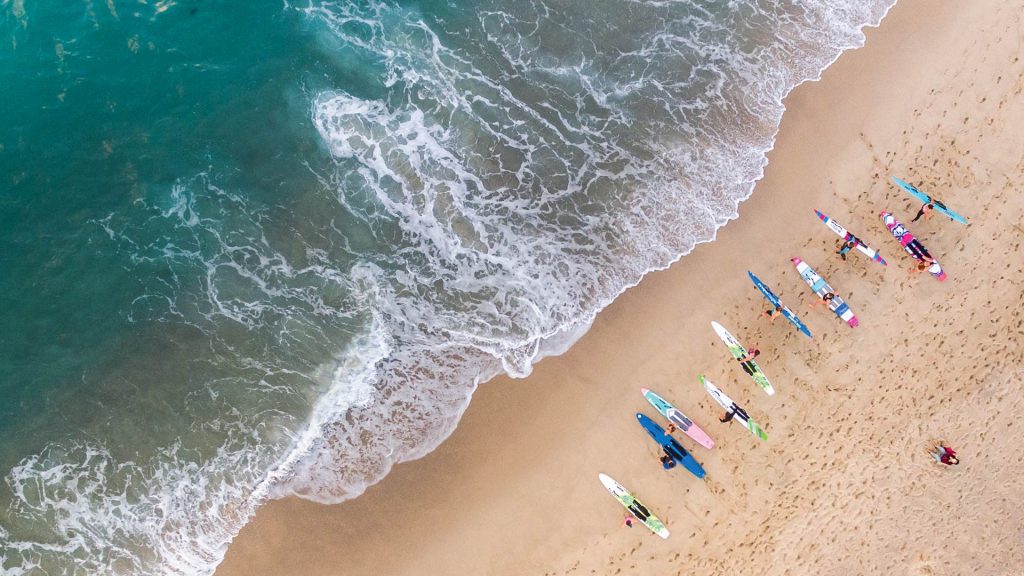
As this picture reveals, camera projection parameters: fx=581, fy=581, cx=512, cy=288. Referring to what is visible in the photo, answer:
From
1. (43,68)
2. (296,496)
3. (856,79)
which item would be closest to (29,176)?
(43,68)

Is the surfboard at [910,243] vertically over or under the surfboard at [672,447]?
over

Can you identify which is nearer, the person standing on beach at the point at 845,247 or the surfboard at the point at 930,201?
the person standing on beach at the point at 845,247

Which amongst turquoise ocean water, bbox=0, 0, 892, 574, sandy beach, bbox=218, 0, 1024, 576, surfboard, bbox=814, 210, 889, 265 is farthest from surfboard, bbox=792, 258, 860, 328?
turquoise ocean water, bbox=0, 0, 892, 574

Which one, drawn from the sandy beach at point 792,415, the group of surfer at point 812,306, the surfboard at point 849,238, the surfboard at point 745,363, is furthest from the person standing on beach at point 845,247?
the surfboard at point 745,363

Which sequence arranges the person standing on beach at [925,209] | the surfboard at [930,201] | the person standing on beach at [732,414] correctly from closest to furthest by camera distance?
1. the person standing on beach at [732,414]
2. the person standing on beach at [925,209]
3. the surfboard at [930,201]

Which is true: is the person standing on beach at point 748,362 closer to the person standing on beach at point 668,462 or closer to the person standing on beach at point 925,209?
the person standing on beach at point 668,462

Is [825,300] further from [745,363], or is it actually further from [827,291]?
[745,363]
